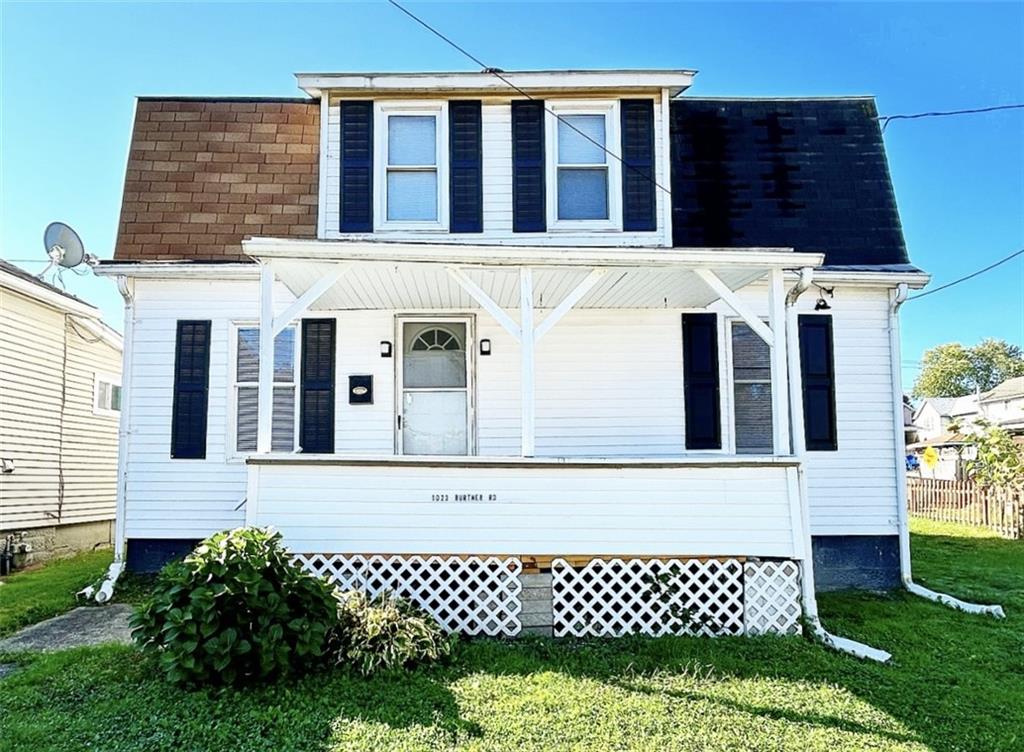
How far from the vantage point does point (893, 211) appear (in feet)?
26.6

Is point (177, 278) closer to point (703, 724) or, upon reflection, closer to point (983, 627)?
point (703, 724)

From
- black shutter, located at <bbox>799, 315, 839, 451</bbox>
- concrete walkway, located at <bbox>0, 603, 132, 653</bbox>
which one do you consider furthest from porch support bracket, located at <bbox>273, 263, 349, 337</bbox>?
black shutter, located at <bbox>799, 315, 839, 451</bbox>

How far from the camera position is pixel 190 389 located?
25.0 feet

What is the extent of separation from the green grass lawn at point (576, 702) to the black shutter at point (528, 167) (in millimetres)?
4365

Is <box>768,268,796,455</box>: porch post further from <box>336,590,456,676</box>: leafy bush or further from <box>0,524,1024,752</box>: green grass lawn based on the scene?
<box>336,590,456,676</box>: leafy bush

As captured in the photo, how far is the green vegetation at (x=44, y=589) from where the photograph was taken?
6430 mm

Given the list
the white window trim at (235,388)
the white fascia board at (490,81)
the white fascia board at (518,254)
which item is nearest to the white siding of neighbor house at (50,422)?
the white window trim at (235,388)

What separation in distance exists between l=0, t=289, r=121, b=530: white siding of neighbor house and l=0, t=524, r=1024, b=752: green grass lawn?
18.1 ft

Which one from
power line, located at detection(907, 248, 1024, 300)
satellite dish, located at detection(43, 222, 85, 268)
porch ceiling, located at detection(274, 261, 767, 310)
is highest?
power line, located at detection(907, 248, 1024, 300)

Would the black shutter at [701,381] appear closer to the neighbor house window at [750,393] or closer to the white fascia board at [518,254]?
the neighbor house window at [750,393]

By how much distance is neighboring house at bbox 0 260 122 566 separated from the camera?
942 centimetres

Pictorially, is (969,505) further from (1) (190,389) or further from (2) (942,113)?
(1) (190,389)

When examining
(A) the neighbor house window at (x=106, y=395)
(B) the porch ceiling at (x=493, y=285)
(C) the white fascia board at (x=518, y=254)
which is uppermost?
(C) the white fascia board at (x=518, y=254)

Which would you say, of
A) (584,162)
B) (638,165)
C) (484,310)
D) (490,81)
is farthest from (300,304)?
(638,165)
